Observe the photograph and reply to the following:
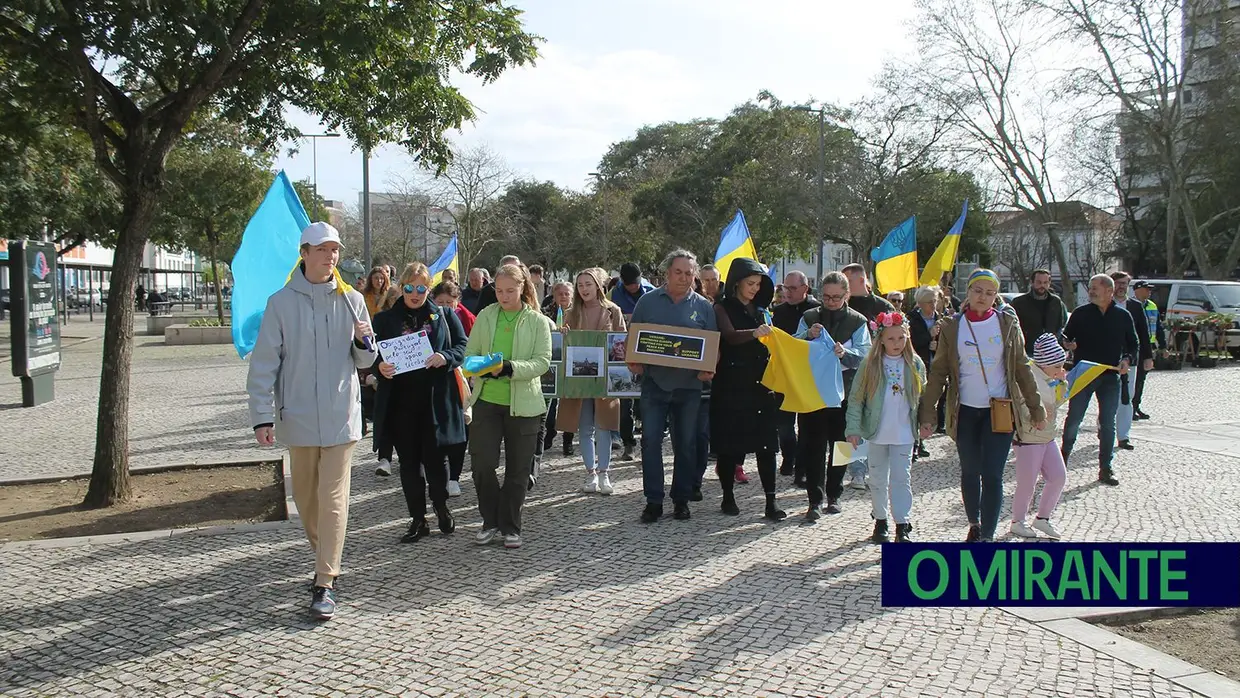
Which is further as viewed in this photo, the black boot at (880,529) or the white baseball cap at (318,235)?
the black boot at (880,529)

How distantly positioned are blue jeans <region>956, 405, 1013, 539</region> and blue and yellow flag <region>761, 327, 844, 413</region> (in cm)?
118

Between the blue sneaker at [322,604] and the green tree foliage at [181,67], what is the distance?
3.51 metres

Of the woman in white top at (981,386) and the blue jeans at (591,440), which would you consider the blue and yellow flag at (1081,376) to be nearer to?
the woman in white top at (981,386)

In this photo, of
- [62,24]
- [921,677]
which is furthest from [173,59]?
[921,677]

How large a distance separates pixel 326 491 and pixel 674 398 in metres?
2.83

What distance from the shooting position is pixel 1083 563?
2480 mm

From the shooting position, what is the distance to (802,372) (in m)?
7.00

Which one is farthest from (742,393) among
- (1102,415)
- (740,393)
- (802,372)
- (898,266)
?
(898,266)

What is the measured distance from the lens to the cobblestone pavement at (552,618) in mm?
4090

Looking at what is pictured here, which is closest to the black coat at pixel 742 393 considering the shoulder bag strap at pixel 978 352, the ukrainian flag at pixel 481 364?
the shoulder bag strap at pixel 978 352

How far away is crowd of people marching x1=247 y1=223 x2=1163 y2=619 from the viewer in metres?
5.01

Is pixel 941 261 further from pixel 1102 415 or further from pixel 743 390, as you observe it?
pixel 743 390

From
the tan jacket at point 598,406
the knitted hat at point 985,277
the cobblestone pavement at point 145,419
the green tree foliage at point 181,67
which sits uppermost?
the green tree foliage at point 181,67

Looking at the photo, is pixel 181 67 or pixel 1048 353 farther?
pixel 181 67
